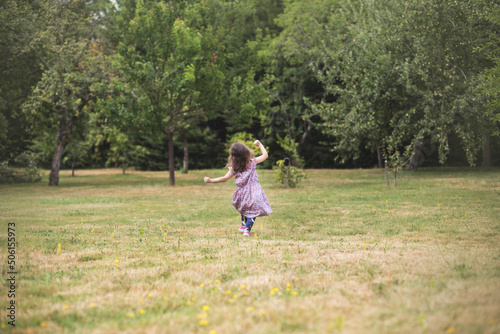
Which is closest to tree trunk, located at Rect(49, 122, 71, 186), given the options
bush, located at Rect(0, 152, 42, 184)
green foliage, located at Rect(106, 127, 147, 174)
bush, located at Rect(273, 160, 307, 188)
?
bush, located at Rect(0, 152, 42, 184)

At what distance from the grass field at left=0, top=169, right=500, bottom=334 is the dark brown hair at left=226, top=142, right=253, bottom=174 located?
1.26 m

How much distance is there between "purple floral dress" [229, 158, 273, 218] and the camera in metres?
7.62

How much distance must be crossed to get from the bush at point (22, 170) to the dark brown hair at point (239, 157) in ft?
63.0

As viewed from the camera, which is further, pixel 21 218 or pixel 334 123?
pixel 334 123

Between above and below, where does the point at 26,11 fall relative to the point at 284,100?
above

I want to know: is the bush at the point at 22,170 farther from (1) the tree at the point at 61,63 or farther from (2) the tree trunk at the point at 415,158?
(2) the tree trunk at the point at 415,158

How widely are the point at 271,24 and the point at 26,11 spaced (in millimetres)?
21042

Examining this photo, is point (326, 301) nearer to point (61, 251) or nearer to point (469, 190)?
point (61, 251)

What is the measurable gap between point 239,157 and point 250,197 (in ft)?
2.41

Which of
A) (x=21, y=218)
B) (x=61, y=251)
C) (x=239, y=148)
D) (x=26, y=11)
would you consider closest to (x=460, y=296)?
(x=239, y=148)

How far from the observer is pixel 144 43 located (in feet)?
70.7

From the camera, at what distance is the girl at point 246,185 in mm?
7598

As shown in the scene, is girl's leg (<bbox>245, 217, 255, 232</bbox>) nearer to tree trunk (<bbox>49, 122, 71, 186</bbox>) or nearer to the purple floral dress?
the purple floral dress

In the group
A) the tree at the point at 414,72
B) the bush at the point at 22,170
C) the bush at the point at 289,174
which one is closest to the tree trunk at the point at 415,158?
the tree at the point at 414,72
